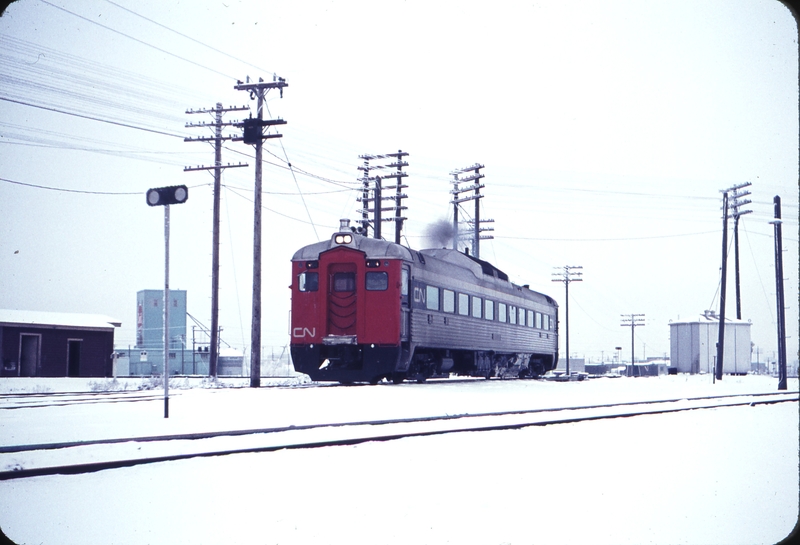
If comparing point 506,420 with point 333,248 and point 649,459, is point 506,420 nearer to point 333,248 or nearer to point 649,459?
point 649,459

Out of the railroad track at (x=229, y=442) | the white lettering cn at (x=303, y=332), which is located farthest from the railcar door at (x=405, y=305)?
the railroad track at (x=229, y=442)

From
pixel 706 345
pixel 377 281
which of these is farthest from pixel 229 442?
pixel 706 345

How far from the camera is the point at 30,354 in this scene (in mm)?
31828

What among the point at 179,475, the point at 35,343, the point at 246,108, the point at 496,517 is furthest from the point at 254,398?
the point at 35,343

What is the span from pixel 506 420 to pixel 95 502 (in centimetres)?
730

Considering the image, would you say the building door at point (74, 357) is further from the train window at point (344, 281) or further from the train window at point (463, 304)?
the train window at point (463, 304)

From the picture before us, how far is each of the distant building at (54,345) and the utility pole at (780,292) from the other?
89.0 feet

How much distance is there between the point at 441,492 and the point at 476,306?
19.9 metres

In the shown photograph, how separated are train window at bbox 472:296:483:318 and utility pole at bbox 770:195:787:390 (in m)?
9.67

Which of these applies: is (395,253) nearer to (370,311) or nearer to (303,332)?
(370,311)

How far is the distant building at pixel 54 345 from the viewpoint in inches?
1208

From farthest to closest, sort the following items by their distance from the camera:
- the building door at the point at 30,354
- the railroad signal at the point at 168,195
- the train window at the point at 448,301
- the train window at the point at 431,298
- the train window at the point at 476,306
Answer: the building door at the point at 30,354, the train window at the point at 476,306, the train window at the point at 448,301, the train window at the point at 431,298, the railroad signal at the point at 168,195

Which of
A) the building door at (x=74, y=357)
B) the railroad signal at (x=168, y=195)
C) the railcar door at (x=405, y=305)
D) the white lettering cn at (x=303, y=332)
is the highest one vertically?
the railroad signal at (x=168, y=195)

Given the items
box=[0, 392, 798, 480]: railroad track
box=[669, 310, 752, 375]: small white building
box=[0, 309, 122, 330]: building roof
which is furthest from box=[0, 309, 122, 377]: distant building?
box=[669, 310, 752, 375]: small white building
